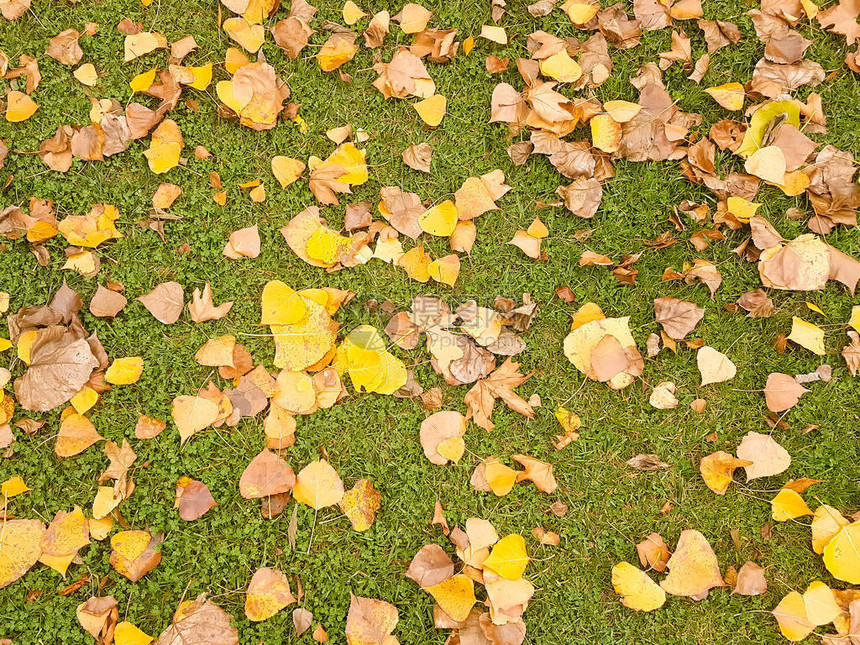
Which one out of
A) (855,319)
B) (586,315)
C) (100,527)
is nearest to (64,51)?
(100,527)

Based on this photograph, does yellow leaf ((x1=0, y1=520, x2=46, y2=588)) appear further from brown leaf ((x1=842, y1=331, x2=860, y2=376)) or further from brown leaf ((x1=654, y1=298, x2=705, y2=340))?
brown leaf ((x1=842, y1=331, x2=860, y2=376))

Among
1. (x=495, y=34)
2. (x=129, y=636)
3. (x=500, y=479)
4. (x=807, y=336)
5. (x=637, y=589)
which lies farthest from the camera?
(x=495, y=34)

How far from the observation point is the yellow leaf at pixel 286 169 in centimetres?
271

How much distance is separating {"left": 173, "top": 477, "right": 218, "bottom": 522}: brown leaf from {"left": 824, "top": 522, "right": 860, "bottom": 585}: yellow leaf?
8.21 feet

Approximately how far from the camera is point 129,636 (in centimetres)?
228

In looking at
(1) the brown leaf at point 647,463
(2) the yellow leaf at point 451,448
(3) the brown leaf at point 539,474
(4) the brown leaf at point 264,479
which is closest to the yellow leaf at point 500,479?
(3) the brown leaf at point 539,474

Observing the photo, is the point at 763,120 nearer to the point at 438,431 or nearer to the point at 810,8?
the point at 810,8

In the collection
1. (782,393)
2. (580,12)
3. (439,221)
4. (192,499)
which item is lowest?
(192,499)

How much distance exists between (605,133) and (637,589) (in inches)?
78.0

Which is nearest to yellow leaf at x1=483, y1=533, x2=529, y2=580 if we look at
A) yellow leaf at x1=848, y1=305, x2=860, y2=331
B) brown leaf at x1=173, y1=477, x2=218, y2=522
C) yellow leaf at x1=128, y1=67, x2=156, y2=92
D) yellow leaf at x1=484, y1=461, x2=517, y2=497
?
yellow leaf at x1=484, y1=461, x2=517, y2=497

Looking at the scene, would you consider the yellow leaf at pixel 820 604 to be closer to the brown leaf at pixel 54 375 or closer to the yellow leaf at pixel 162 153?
the brown leaf at pixel 54 375

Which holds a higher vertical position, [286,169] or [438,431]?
[286,169]

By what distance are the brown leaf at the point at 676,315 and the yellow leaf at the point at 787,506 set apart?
0.77m

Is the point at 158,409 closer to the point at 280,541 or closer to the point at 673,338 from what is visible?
the point at 280,541
